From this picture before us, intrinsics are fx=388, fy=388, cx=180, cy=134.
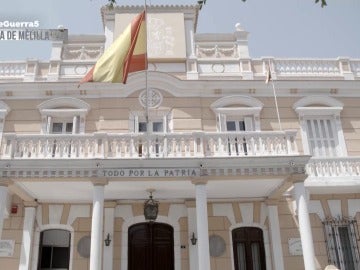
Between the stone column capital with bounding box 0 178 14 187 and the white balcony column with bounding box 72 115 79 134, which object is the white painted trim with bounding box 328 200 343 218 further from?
the stone column capital with bounding box 0 178 14 187

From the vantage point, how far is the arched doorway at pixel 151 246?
12688 mm

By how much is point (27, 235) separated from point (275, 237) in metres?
8.01

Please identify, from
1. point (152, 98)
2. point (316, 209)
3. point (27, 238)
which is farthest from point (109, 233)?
point (316, 209)

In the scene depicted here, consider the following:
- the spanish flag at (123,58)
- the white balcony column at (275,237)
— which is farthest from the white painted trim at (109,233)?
the white balcony column at (275,237)

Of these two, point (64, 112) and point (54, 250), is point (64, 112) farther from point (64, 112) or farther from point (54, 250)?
point (54, 250)

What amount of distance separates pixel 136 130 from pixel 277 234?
19.6ft

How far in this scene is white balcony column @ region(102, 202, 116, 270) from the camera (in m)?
12.2

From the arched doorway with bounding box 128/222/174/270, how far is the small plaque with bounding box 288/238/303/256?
3885 mm

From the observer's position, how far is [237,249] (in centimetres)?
1298

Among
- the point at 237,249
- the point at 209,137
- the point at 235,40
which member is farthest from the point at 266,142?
the point at 235,40

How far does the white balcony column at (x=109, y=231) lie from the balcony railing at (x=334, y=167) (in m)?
6.73

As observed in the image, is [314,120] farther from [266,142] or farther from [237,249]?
[237,249]

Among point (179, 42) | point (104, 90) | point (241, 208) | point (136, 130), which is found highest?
point (179, 42)

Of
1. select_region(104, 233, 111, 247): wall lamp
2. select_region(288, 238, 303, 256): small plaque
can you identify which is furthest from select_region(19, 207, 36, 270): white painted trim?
select_region(288, 238, 303, 256): small plaque
